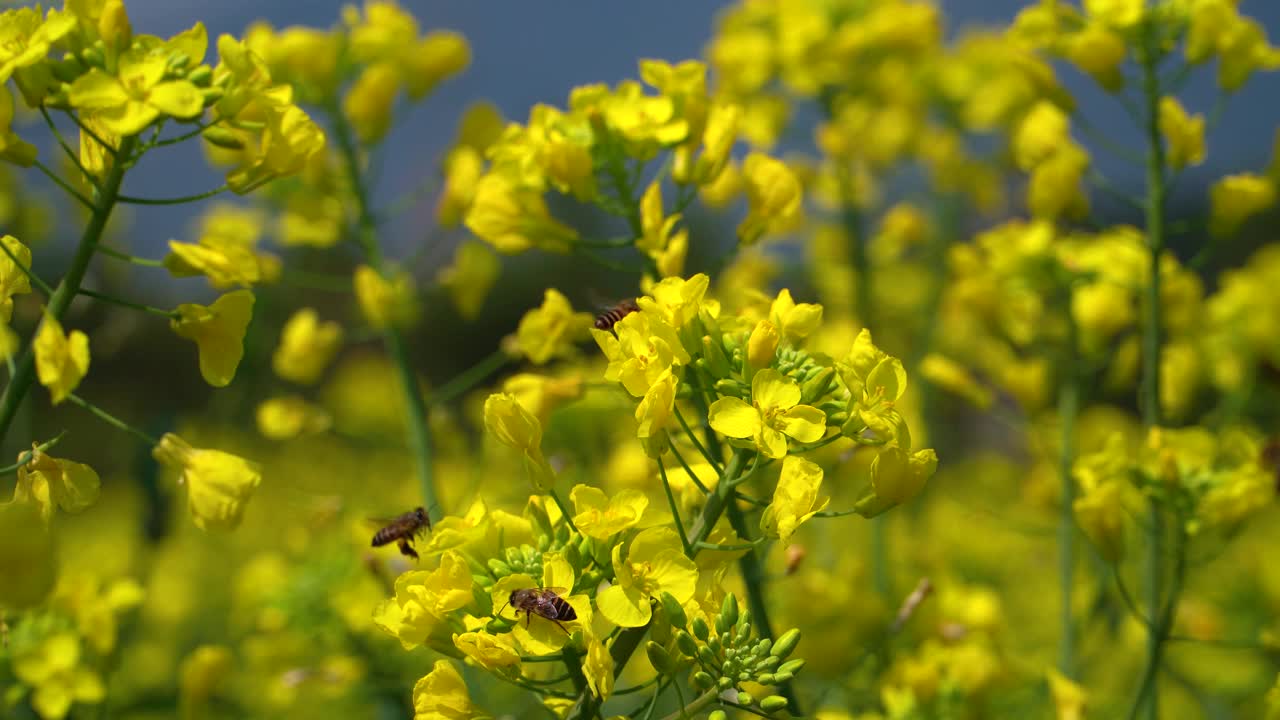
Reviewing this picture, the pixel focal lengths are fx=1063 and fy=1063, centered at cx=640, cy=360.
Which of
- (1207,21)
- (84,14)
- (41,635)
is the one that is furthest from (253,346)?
(1207,21)

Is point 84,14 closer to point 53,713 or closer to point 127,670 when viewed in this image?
point 53,713

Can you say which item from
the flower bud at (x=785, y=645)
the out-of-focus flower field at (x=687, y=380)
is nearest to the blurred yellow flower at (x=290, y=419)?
the out-of-focus flower field at (x=687, y=380)

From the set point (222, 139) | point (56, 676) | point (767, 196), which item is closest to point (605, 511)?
point (222, 139)

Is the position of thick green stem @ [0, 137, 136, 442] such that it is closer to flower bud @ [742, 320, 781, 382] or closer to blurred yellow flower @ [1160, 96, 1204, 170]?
flower bud @ [742, 320, 781, 382]

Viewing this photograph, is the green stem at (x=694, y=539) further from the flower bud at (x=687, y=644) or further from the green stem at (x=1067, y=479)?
the green stem at (x=1067, y=479)

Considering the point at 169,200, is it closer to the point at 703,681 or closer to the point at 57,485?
the point at 57,485

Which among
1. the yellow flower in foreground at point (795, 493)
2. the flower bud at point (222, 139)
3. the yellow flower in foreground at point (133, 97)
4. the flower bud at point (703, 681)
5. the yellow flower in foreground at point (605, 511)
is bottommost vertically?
the flower bud at point (703, 681)

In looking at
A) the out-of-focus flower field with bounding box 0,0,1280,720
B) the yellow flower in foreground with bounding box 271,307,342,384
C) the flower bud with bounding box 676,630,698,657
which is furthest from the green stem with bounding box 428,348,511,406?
the flower bud with bounding box 676,630,698,657
